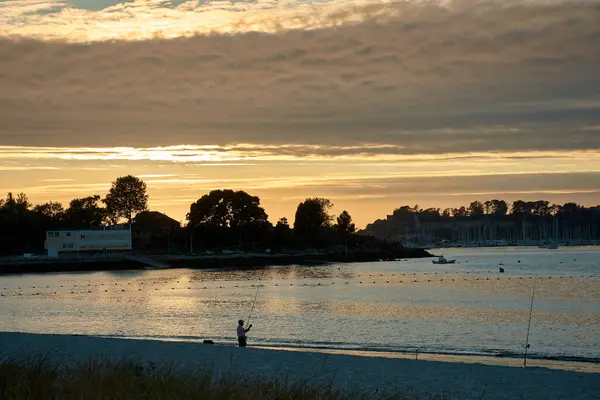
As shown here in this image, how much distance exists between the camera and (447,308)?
203ft

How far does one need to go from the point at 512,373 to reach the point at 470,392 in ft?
13.6

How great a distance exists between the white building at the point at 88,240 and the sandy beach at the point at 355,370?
5619 inches

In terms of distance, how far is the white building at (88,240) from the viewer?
560ft

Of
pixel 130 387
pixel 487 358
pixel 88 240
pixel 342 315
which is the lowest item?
pixel 342 315

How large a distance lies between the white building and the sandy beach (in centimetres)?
14272

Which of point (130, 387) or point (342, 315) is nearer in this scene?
point (130, 387)

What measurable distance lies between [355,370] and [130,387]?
42.6 ft

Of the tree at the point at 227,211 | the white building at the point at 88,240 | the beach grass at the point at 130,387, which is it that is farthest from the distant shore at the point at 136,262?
the beach grass at the point at 130,387

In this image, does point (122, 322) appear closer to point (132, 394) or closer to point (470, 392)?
point (470, 392)

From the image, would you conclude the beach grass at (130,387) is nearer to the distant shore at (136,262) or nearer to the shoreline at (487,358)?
the shoreline at (487,358)

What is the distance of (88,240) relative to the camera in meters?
174

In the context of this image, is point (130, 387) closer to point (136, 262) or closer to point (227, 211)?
point (136, 262)

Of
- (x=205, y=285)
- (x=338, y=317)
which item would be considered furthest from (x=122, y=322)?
(x=205, y=285)

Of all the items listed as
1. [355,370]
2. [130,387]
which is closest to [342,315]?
[355,370]
